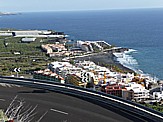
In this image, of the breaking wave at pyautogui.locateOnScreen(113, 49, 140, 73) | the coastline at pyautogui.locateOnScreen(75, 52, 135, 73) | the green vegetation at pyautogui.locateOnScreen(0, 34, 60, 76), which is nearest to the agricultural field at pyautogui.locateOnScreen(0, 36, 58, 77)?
the green vegetation at pyautogui.locateOnScreen(0, 34, 60, 76)

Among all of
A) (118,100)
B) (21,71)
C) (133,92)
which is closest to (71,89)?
(118,100)

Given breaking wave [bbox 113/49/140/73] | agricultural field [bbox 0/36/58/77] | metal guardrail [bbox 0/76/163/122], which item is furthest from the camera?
breaking wave [bbox 113/49/140/73]

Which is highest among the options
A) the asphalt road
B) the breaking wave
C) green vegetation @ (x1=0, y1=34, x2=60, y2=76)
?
the asphalt road

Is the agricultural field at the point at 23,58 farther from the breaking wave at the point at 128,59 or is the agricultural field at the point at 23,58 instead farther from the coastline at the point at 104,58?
the breaking wave at the point at 128,59

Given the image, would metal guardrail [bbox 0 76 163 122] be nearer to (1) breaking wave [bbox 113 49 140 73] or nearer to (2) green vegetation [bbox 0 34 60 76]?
(2) green vegetation [bbox 0 34 60 76]

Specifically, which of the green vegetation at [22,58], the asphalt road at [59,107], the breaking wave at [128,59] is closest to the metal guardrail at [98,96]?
the asphalt road at [59,107]

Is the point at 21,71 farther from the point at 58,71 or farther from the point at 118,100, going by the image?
the point at 118,100
